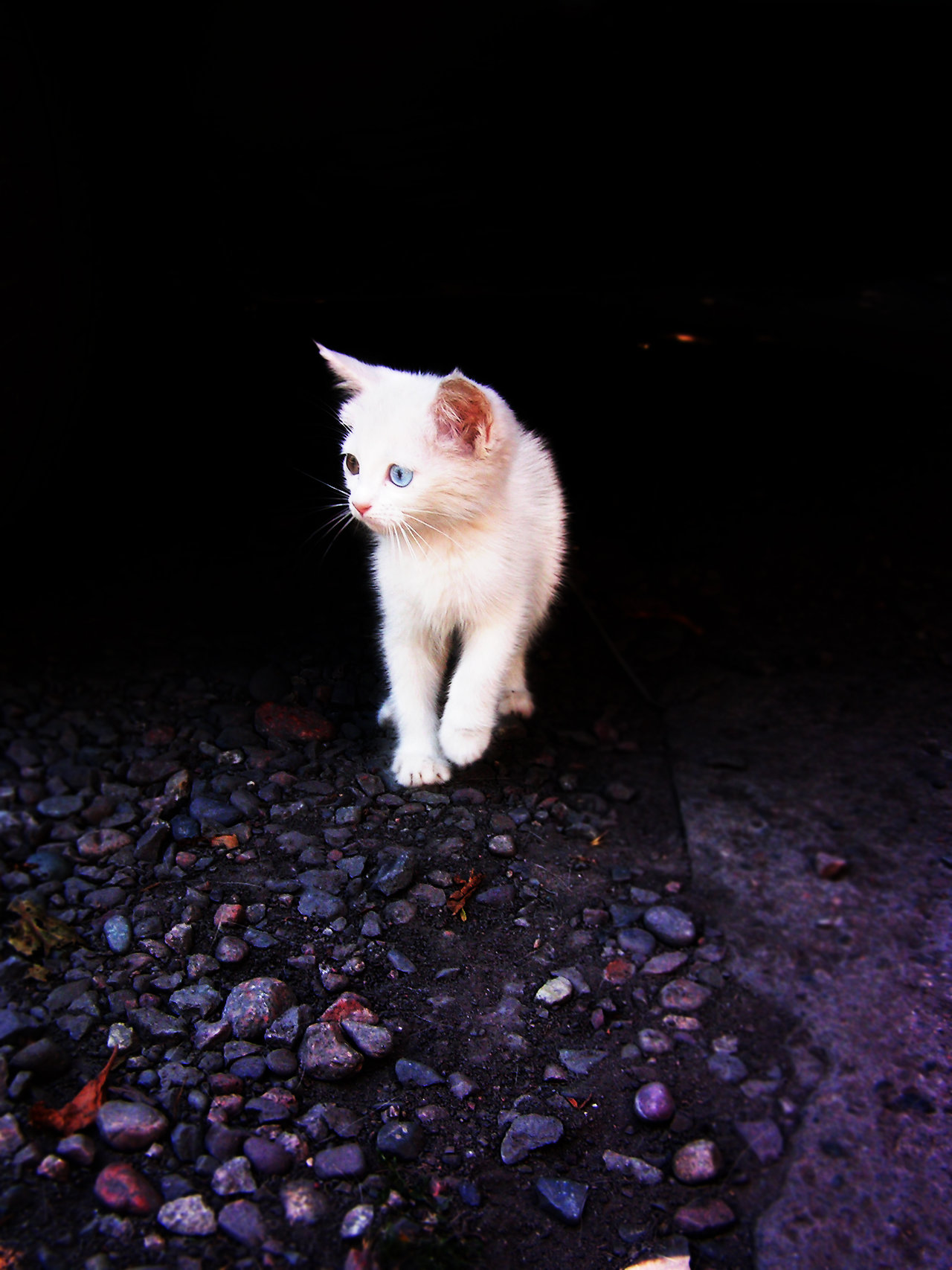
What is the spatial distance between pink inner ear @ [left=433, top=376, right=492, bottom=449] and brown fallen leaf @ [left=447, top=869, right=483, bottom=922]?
2.93 ft

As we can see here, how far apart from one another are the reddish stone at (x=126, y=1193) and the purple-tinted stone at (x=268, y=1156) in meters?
0.14

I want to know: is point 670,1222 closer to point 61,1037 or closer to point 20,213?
point 61,1037

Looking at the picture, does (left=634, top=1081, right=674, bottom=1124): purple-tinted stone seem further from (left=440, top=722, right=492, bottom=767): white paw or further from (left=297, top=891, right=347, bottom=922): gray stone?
(left=440, top=722, right=492, bottom=767): white paw

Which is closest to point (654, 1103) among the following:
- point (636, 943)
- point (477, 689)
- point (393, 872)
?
point (636, 943)

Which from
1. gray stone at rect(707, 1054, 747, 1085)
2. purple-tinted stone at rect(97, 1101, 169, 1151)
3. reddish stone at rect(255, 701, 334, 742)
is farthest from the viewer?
reddish stone at rect(255, 701, 334, 742)

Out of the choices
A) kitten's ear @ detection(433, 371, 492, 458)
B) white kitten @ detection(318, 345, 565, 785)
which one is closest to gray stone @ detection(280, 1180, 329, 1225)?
white kitten @ detection(318, 345, 565, 785)

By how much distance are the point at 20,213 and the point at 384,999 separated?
184 cm

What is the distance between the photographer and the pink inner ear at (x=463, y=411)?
163 cm

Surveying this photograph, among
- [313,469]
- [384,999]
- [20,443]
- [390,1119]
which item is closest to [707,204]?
[313,469]

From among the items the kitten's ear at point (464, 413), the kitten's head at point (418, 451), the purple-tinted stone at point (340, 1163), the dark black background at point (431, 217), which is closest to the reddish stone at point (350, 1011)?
the purple-tinted stone at point (340, 1163)

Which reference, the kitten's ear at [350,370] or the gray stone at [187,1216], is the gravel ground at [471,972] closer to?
the gray stone at [187,1216]

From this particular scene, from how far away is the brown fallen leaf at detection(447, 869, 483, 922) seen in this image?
183cm

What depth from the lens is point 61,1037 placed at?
152cm

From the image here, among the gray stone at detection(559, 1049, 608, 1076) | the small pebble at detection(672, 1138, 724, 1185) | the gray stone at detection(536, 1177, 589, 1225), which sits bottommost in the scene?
the gray stone at detection(559, 1049, 608, 1076)
